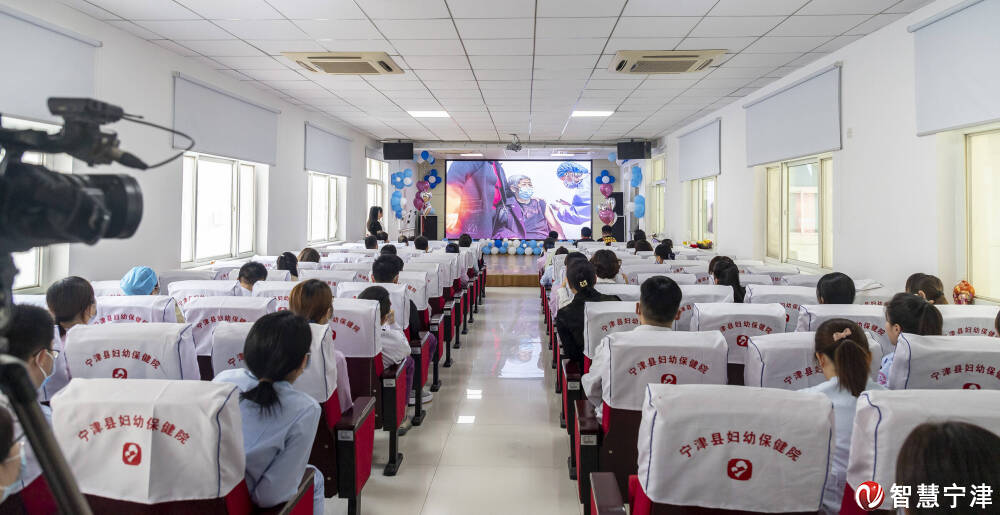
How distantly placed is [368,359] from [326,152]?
7512 mm

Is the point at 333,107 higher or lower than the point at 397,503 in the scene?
higher

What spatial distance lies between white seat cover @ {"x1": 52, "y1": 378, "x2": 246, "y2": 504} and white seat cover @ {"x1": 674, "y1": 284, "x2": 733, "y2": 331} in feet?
8.35

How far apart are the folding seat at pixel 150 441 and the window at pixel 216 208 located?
5.12 m

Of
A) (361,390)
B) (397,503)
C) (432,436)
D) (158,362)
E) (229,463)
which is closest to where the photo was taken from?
(229,463)

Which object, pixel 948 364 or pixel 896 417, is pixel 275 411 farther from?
pixel 948 364

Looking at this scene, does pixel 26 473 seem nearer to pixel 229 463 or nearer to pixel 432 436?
pixel 229 463

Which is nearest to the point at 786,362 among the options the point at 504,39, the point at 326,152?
the point at 504,39

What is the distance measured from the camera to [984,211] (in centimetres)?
398

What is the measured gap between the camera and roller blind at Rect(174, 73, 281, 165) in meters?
5.57

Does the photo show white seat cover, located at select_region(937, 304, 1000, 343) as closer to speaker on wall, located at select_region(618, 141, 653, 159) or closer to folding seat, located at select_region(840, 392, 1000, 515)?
folding seat, located at select_region(840, 392, 1000, 515)

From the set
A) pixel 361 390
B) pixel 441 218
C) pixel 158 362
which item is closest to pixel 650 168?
pixel 441 218

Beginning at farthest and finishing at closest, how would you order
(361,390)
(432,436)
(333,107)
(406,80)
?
(333,107)
(406,80)
(432,436)
(361,390)

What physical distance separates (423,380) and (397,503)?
4.01 feet

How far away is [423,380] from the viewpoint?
3.85m
